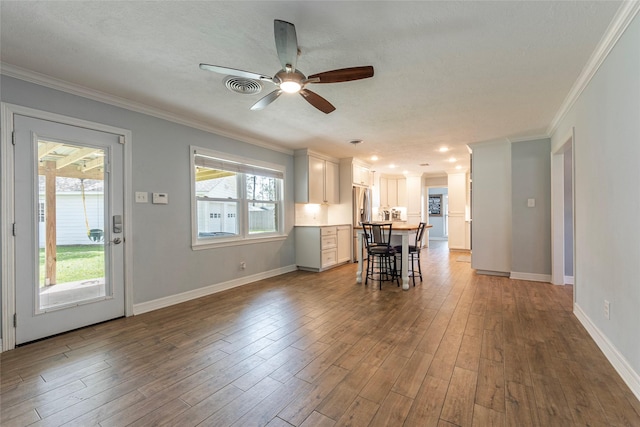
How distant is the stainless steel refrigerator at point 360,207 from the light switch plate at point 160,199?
4.02 m

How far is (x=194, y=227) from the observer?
3844 millimetres

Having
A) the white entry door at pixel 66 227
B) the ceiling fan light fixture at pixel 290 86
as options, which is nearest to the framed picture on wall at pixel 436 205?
the ceiling fan light fixture at pixel 290 86

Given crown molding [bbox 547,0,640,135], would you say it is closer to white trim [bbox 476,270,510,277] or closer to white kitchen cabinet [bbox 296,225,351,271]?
white trim [bbox 476,270,510,277]

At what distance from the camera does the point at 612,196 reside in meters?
2.06

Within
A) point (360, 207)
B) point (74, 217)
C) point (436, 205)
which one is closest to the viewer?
point (74, 217)

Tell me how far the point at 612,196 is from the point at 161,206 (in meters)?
4.48

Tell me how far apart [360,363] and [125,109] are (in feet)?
12.0

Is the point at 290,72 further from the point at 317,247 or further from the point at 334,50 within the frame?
the point at 317,247

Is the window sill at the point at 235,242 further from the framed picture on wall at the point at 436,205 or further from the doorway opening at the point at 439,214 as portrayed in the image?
the framed picture on wall at the point at 436,205

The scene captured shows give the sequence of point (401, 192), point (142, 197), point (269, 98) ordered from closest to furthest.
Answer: point (269, 98) → point (142, 197) → point (401, 192)

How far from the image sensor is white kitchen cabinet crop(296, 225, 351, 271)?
17.8 ft

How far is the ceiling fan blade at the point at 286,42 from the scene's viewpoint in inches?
64.9

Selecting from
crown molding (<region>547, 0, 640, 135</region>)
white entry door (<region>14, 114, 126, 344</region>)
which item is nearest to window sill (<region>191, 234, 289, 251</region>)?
white entry door (<region>14, 114, 126, 344</region>)

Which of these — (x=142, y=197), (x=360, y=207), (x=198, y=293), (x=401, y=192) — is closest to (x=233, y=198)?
(x=142, y=197)
